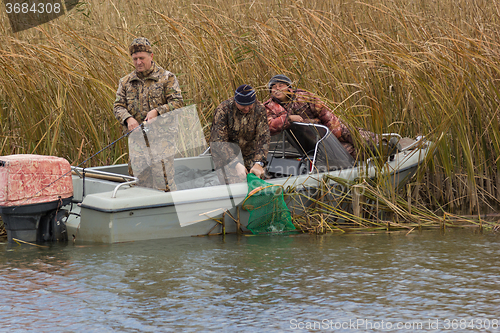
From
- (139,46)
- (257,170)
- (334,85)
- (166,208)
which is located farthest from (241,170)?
(334,85)

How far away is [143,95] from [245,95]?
107 cm

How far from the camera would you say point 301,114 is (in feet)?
23.2

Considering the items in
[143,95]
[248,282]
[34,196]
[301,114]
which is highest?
[143,95]

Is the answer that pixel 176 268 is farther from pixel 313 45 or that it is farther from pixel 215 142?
pixel 313 45

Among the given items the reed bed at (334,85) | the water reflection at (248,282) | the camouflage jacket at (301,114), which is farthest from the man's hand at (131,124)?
the camouflage jacket at (301,114)

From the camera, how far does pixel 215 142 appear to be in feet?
21.6

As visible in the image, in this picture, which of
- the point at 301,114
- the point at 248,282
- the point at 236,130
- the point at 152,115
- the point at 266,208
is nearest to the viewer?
the point at 248,282

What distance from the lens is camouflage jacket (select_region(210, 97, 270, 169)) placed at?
6559mm

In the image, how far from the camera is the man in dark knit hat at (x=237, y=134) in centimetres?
653

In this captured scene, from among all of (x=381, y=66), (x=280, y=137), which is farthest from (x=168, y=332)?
(x=381, y=66)

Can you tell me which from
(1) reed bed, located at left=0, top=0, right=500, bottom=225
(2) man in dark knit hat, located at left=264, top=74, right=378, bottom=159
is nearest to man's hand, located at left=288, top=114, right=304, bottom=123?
(2) man in dark knit hat, located at left=264, top=74, right=378, bottom=159

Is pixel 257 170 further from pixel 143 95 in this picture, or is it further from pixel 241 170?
pixel 143 95

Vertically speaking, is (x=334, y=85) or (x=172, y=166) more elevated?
(x=334, y=85)

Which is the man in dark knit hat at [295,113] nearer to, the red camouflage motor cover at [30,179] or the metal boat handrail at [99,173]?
the metal boat handrail at [99,173]
